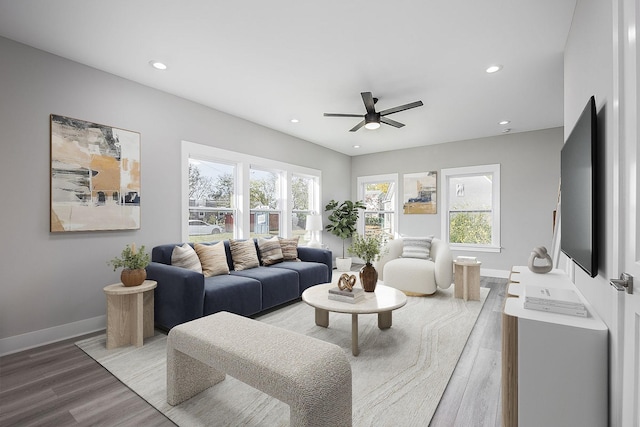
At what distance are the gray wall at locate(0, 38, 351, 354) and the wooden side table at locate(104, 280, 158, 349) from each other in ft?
1.97

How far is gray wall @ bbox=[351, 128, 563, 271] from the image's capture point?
16.5ft

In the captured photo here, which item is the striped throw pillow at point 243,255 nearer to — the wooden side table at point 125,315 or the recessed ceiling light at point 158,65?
the wooden side table at point 125,315

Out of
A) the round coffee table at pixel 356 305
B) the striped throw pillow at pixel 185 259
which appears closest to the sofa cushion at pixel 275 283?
the striped throw pillow at pixel 185 259

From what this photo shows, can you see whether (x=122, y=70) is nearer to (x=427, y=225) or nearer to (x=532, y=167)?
(x=427, y=225)

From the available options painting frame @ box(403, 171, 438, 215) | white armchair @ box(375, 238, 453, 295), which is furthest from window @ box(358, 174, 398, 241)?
white armchair @ box(375, 238, 453, 295)

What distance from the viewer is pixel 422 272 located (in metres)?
4.18

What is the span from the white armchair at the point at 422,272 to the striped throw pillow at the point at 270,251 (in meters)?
1.66

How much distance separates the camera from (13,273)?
250 centimetres

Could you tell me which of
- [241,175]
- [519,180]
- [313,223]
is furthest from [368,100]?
[519,180]

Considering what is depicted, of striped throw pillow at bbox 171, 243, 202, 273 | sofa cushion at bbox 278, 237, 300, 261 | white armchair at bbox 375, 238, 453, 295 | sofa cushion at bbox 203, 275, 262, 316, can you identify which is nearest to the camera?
sofa cushion at bbox 203, 275, 262, 316

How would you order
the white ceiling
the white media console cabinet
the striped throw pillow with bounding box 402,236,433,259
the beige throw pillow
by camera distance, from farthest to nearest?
the striped throw pillow with bounding box 402,236,433,259 < the beige throw pillow < the white ceiling < the white media console cabinet

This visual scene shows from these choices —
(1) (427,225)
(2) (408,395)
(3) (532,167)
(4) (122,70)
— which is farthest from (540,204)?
(4) (122,70)

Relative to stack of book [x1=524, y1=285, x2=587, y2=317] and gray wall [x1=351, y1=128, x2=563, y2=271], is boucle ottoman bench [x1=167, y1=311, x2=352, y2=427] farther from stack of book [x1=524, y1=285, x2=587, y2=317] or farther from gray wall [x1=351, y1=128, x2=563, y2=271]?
gray wall [x1=351, y1=128, x2=563, y2=271]

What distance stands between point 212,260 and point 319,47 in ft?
8.17
